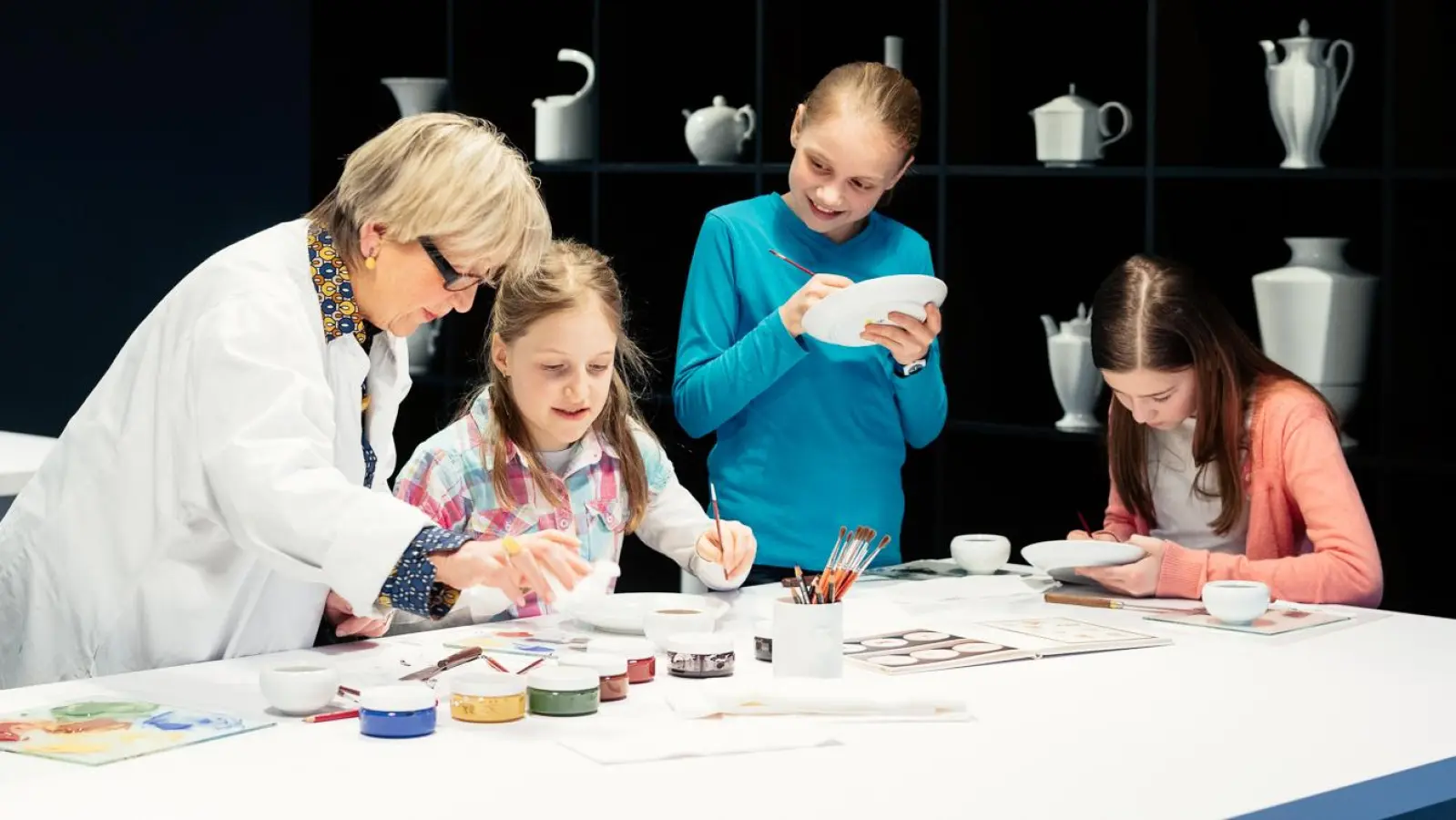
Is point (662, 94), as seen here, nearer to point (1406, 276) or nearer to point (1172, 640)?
point (1406, 276)

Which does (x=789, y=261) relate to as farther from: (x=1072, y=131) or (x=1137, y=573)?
(x=1072, y=131)

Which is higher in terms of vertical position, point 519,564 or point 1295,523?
point 519,564

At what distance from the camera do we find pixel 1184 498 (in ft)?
9.52

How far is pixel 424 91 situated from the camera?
481 cm

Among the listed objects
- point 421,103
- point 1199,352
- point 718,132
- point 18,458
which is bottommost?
point 18,458

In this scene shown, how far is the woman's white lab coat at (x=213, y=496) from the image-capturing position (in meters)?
1.84

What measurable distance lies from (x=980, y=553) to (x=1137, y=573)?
1.04ft

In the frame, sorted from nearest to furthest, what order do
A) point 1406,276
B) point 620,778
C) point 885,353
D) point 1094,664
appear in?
point 620,778 < point 1094,664 < point 885,353 < point 1406,276

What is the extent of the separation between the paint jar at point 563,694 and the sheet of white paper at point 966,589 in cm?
82

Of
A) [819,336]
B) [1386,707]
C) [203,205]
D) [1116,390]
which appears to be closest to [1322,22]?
[1116,390]

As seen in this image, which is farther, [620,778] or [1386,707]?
[1386,707]

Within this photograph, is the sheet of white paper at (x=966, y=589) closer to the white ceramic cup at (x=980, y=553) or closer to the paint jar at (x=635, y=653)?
the white ceramic cup at (x=980, y=553)

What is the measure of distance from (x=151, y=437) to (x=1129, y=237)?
2365mm

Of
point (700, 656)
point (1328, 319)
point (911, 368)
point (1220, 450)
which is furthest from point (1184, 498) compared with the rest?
point (700, 656)
